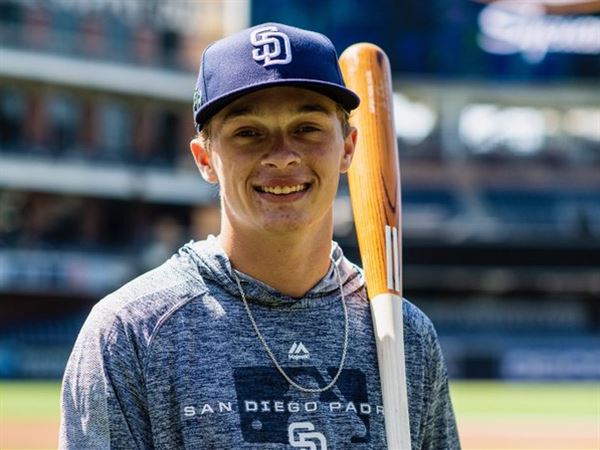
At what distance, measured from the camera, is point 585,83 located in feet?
107

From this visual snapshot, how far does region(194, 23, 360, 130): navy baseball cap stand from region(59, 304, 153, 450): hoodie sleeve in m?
0.42

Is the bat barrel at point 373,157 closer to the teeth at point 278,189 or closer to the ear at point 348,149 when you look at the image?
the ear at point 348,149

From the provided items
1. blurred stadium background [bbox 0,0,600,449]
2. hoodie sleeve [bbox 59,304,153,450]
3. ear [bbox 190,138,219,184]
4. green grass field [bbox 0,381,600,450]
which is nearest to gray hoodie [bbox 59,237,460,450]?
hoodie sleeve [bbox 59,304,153,450]

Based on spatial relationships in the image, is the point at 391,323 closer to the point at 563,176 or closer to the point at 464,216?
the point at 464,216

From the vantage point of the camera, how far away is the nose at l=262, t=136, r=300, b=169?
6.88 ft

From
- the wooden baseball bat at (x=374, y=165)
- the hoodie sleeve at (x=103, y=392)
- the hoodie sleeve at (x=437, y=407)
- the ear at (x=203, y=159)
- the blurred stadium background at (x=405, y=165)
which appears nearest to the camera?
the hoodie sleeve at (x=103, y=392)

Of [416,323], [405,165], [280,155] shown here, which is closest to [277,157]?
[280,155]

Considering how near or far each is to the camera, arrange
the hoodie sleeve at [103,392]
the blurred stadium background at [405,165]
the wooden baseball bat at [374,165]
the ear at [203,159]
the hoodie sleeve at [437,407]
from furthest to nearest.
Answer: the blurred stadium background at [405,165] → the wooden baseball bat at [374,165] → the hoodie sleeve at [437,407] → the ear at [203,159] → the hoodie sleeve at [103,392]

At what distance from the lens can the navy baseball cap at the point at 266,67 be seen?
2.05 m

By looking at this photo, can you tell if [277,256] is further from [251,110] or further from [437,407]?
[437,407]

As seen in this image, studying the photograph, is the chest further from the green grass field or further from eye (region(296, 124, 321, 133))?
the green grass field

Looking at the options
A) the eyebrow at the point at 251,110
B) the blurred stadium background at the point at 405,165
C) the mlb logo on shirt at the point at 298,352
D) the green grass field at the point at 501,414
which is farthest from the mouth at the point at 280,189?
the blurred stadium background at the point at 405,165

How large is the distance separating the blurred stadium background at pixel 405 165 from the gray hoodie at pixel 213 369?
21294 mm

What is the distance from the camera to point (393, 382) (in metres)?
2.17
